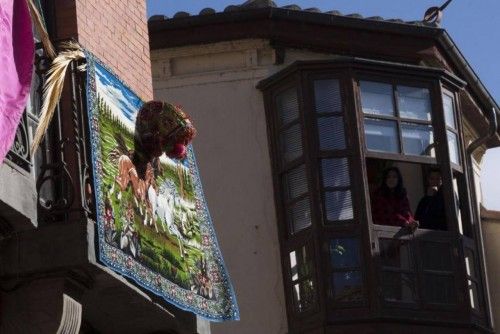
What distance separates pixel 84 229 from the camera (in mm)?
12148

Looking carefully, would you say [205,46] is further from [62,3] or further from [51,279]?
[51,279]

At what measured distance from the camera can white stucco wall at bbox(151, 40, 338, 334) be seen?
71.6ft

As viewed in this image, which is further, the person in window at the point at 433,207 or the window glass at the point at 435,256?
the person in window at the point at 433,207

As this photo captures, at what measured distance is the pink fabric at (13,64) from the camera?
37.1 ft

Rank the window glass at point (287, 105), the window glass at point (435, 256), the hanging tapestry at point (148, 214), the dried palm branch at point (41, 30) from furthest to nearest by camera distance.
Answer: the window glass at point (287, 105) → the window glass at point (435, 256) → the hanging tapestry at point (148, 214) → the dried palm branch at point (41, 30)

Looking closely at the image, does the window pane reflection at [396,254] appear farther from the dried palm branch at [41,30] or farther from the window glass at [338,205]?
the dried palm branch at [41,30]

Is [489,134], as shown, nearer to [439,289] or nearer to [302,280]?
[439,289]

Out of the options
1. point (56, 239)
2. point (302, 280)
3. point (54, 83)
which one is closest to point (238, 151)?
point (302, 280)

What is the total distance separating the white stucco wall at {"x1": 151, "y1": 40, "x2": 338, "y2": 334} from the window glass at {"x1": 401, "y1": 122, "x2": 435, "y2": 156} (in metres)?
1.54

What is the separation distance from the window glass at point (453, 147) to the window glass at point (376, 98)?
877mm

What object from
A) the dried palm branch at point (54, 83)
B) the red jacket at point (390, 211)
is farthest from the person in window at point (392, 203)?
the dried palm branch at point (54, 83)

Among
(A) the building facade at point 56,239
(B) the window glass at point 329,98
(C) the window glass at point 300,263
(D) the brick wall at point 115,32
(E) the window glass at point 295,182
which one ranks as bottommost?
(A) the building facade at point 56,239

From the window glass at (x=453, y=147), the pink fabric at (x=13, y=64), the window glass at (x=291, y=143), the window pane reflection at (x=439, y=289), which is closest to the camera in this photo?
the pink fabric at (x=13, y=64)

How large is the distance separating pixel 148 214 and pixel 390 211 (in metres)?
8.72
